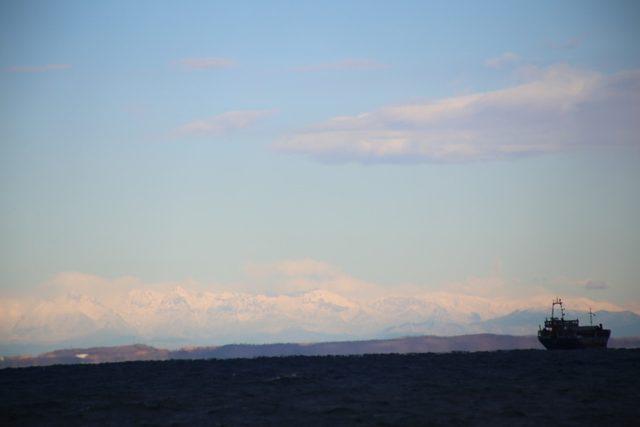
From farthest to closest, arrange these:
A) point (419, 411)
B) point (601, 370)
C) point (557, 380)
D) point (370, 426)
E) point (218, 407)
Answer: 1. point (601, 370)
2. point (557, 380)
3. point (218, 407)
4. point (419, 411)
5. point (370, 426)

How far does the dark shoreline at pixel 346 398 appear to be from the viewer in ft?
263

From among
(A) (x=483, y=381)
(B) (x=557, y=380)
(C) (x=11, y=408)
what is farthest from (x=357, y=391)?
(C) (x=11, y=408)

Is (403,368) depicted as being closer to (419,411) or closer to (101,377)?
(101,377)

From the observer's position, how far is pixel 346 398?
95.9 metres

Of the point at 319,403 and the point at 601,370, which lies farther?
the point at 601,370

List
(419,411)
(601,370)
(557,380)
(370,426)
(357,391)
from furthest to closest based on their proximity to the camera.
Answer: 1. (601,370)
2. (557,380)
3. (357,391)
4. (419,411)
5. (370,426)

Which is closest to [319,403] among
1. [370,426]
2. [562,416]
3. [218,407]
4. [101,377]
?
[218,407]

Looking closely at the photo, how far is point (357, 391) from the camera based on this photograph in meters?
104

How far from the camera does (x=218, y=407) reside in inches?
3595

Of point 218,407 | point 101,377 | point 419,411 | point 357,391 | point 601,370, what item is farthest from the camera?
point 101,377

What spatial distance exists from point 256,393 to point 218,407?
1443 cm

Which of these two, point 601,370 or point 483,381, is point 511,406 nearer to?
point 483,381

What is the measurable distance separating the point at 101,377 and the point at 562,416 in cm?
9173

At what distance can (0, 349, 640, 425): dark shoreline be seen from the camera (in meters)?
80.1
